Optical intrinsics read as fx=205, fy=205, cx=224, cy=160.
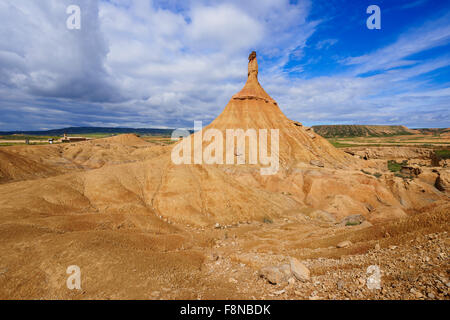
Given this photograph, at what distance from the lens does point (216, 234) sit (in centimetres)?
1784

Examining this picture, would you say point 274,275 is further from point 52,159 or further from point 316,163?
point 52,159

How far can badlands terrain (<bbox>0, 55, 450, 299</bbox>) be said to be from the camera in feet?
24.3

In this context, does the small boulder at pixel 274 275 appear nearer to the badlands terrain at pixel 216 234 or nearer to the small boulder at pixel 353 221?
the badlands terrain at pixel 216 234

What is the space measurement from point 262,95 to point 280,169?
92.1 feet

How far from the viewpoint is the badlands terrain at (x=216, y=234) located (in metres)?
7.41

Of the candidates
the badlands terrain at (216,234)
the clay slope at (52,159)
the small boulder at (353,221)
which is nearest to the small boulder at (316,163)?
the badlands terrain at (216,234)

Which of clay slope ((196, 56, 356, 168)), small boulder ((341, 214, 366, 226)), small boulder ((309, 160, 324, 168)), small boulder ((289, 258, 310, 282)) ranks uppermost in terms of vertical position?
clay slope ((196, 56, 356, 168))

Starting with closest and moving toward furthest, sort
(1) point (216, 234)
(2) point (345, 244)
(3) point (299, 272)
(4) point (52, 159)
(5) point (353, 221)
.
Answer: (3) point (299, 272), (2) point (345, 244), (1) point (216, 234), (5) point (353, 221), (4) point (52, 159)

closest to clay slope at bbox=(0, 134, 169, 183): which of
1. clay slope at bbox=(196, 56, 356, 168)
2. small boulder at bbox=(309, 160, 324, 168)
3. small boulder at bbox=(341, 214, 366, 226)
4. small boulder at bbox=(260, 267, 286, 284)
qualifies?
clay slope at bbox=(196, 56, 356, 168)

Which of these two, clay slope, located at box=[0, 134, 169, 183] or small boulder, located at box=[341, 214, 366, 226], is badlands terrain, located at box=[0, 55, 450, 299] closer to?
small boulder, located at box=[341, 214, 366, 226]

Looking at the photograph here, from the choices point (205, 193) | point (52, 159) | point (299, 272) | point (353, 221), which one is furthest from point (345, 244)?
point (52, 159)

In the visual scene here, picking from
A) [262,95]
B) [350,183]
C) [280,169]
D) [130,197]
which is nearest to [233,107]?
[262,95]

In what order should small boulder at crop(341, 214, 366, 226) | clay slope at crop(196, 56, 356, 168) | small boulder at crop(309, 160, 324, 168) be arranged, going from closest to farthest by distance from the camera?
small boulder at crop(341, 214, 366, 226) → small boulder at crop(309, 160, 324, 168) → clay slope at crop(196, 56, 356, 168)

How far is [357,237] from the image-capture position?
11688 mm
